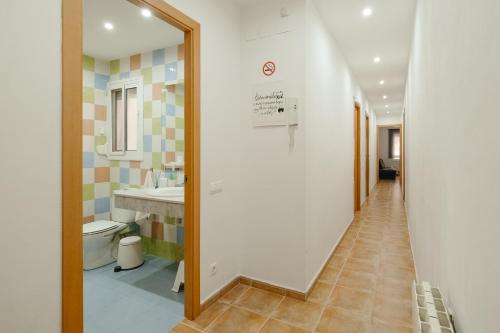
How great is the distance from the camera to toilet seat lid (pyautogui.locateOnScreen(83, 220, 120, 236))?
2.90 metres

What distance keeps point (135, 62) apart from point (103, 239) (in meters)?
2.18

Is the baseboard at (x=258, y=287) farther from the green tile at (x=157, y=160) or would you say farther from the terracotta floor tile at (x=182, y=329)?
the green tile at (x=157, y=160)

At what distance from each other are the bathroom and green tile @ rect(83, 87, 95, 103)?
0.01m

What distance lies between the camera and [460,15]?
876 mm

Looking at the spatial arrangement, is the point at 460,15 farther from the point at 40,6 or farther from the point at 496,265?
the point at 40,6

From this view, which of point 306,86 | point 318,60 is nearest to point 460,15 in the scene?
point 306,86

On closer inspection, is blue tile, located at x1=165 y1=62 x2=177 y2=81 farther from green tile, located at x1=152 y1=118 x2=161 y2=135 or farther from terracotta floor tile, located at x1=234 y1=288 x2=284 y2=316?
terracotta floor tile, located at x1=234 y1=288 x2=284 y2=316

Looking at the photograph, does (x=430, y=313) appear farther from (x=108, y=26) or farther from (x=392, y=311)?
(x=108, y=26)

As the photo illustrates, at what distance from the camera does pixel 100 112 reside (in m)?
3.56

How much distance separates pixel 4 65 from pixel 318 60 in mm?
2391

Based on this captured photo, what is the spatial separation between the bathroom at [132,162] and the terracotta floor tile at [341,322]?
1123mm

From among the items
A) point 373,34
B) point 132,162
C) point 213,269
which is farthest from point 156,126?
point 373,34

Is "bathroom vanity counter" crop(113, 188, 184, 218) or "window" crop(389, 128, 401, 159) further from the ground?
"window" crop(389, 128, 401, 159)

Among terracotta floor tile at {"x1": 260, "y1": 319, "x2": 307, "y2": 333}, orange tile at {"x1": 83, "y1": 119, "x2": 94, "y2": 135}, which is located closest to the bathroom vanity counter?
terracotta floor tile at {"x1": 260, "y1": 319, "x2": 307, "y2": 333}
